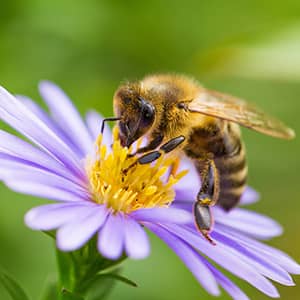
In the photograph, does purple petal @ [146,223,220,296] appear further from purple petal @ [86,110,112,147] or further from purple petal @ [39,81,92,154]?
purple petal @ [86,110,112,147]

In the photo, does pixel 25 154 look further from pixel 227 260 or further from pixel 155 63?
pixel 155 63

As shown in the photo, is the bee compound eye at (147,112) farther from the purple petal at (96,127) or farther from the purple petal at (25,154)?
the purple petal at (96,127)

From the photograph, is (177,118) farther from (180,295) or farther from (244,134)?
(244,134)

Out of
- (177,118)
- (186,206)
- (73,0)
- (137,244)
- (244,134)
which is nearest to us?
(137,244)

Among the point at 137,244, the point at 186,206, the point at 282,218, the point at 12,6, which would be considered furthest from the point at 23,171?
the point at 282,218

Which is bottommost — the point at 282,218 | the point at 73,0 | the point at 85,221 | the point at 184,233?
the point at 85,221

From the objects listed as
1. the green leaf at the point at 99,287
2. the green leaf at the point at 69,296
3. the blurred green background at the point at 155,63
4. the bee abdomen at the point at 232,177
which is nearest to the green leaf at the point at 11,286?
the green leaf at the point at 69,296

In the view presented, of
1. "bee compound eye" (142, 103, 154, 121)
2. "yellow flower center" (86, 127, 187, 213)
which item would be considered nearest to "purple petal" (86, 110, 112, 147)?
"yellow flower center" (86, 127, 187, 213)
